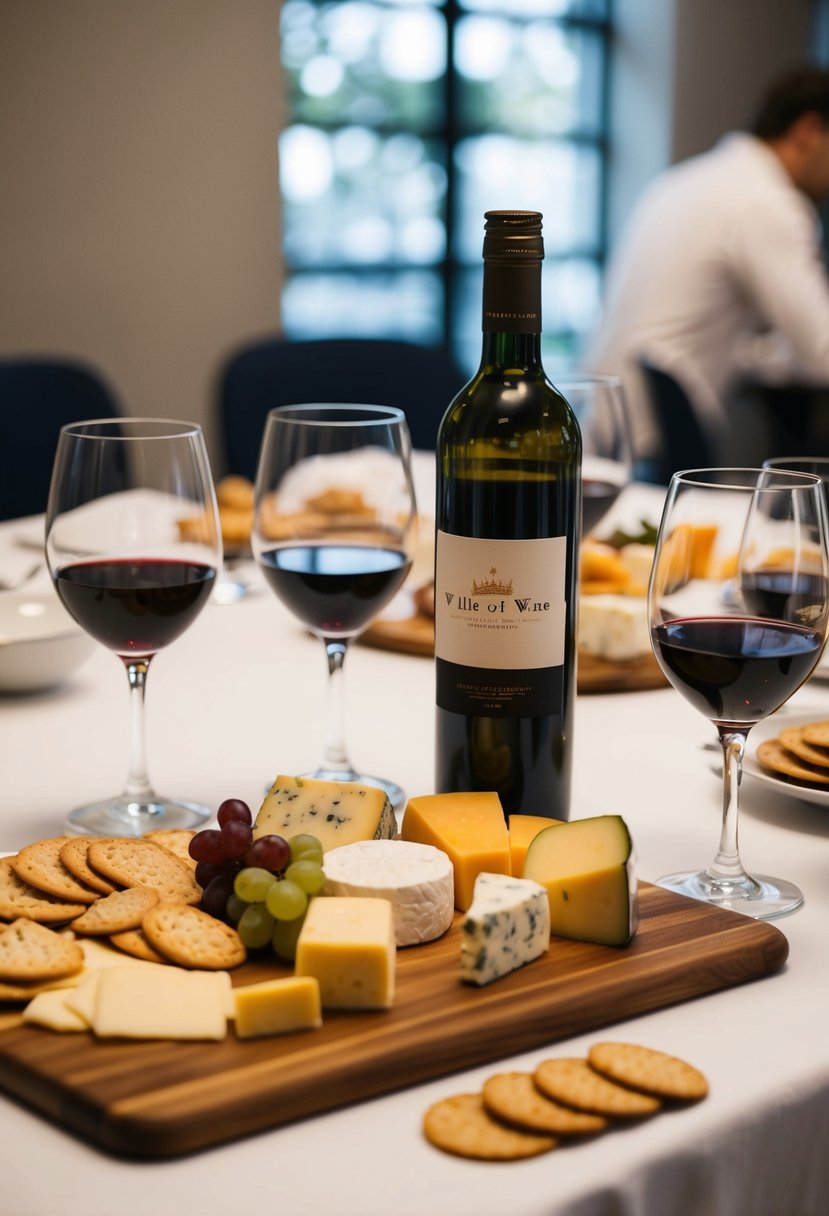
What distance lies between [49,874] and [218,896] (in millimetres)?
103

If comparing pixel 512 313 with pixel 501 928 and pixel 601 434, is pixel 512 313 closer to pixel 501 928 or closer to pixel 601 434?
pixel 501 928

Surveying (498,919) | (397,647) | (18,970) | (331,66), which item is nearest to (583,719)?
(397,647)

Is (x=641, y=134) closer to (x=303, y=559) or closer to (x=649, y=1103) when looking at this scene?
(x=303, y=559)

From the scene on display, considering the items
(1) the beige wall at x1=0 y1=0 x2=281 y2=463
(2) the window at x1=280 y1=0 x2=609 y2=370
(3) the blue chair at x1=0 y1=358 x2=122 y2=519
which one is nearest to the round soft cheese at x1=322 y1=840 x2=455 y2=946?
(3) the blue chair at x1=0 y1=358 x2=122 y2=519

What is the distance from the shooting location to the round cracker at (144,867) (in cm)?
78

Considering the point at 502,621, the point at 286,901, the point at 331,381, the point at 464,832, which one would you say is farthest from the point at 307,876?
the point at 331,381

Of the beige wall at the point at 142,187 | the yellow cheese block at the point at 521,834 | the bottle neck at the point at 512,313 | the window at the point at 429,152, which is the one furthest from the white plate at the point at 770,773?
the window at the point at 429,152

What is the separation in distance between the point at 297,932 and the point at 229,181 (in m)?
3.51

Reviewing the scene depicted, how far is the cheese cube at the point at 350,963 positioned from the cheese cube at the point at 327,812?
0.14 metres

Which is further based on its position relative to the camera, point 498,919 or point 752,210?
point 752,210

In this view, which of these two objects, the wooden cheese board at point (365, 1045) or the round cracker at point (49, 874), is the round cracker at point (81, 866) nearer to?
the round cracker at point (49, 874)

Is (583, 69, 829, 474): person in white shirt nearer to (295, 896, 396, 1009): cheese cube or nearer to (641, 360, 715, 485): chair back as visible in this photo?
(641, 360, 715, 485): chair back

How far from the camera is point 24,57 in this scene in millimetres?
3422

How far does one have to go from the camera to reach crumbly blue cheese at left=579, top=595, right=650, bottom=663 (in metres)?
1.36
